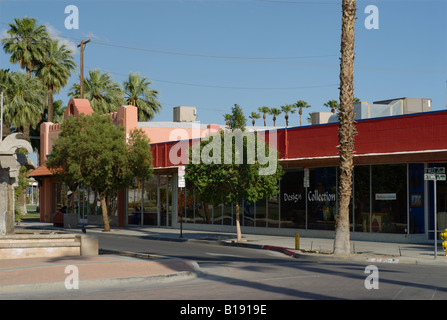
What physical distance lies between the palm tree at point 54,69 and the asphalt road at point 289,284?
144ft

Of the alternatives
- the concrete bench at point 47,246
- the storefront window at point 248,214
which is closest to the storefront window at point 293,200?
the storefront window at point 248,214

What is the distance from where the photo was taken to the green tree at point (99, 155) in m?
33.4

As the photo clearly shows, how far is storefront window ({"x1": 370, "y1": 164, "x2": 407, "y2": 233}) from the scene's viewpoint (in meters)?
25.4

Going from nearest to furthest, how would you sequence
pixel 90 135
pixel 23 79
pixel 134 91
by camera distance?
pixel 90 135 → pixel 23 79 → pixel 134 91

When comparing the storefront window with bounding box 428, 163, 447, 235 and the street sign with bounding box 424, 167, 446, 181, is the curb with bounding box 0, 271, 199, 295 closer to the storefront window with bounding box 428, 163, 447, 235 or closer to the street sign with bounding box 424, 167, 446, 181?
the street sign with bounding box 424, 167, 446, 181

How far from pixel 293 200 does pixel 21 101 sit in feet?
112

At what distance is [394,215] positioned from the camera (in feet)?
84.2

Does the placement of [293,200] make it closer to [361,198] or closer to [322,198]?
[322,198]

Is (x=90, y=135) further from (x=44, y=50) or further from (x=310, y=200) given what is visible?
(x=44, y=50)

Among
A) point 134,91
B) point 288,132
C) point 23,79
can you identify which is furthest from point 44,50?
point 288,132

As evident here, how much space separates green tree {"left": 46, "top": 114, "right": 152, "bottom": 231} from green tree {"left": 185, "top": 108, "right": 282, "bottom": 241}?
8.47m

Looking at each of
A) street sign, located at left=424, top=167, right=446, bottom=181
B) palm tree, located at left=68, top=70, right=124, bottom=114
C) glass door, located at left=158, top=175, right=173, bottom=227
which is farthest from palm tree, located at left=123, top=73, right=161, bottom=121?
street sign, located at left=424, top=167, right=446, bottom=181

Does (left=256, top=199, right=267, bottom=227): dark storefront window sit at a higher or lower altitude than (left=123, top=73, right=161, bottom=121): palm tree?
lower

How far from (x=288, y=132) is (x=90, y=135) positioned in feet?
38.2
